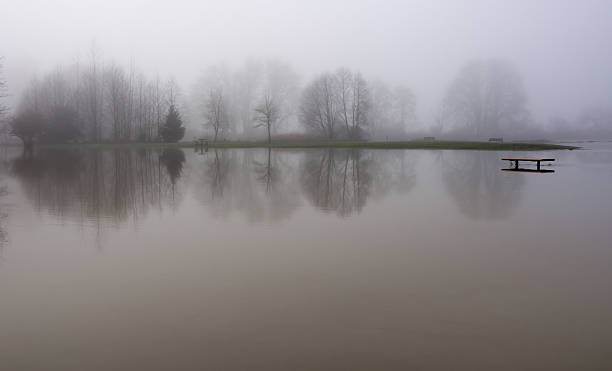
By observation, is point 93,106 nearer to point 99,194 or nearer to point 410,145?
point 410,145

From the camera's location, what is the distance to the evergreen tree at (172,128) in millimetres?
54781

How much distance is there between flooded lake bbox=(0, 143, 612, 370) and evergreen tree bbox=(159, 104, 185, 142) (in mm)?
47144

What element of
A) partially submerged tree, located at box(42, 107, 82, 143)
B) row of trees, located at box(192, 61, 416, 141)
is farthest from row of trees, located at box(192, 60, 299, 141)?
partially submerged tree, located at box(42, 107, 82, 143)

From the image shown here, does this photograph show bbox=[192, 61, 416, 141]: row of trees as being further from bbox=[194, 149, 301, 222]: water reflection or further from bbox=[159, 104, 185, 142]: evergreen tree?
bbox=[194, 149, 301, 222]: water reflection

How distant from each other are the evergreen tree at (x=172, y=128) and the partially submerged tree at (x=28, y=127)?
48.3 feet

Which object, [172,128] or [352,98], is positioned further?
[352,98]

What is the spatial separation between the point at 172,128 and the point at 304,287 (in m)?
54.3

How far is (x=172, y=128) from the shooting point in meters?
55.3

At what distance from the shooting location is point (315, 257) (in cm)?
586

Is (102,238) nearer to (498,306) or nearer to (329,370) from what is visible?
(329,370)

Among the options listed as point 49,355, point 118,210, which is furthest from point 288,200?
point 49,355

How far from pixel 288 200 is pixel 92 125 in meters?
57.4

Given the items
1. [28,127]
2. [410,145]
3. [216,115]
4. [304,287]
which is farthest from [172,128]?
[304,287]

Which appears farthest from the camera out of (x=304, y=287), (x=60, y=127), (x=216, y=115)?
(x=216, y=115)
